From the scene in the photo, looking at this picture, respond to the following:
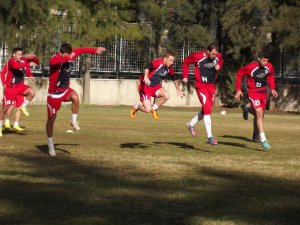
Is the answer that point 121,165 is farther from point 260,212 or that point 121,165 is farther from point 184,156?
point 260,212

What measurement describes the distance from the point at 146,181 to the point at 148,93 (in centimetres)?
765

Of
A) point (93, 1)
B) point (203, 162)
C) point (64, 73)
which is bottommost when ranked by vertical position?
point (203, 162)

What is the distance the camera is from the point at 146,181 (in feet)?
41.5

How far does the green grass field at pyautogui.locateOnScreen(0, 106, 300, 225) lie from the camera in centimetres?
957

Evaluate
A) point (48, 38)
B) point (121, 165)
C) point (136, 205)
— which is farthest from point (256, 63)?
point (48, 38)

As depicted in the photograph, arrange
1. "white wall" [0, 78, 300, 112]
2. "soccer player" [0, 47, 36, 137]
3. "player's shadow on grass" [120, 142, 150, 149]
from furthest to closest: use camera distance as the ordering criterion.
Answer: "white wall" [0, 78, 300, 112], "soccer player" [0, 47, 36, 137], "player's shadow on grass" [120, 142, 150, 149]

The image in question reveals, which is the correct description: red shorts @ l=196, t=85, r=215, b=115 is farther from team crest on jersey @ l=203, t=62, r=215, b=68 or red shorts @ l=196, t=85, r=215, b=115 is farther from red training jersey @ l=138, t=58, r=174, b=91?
red training jersey @ l=138, t=58, r=174, b=91

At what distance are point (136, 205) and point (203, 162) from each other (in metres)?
5.67

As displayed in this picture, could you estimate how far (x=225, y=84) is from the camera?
5419 centimetres

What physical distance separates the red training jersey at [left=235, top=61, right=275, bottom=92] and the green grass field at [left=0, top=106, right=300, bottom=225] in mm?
1482

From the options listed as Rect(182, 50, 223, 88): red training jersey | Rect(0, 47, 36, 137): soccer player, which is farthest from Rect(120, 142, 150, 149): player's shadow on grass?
Rect(0, 47, 36, 137): soccer player

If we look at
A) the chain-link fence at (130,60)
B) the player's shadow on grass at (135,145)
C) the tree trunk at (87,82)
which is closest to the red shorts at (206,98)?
the player's shadow on grass at (135,145)

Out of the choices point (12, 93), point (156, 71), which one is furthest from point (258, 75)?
point (12, 93)

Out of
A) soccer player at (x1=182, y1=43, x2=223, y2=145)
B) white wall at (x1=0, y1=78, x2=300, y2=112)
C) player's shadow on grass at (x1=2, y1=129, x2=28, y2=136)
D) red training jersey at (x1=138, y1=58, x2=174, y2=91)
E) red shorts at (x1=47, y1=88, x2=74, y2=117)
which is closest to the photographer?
red shorts at (x1=47, y1=88, x2=74, y2=117)
